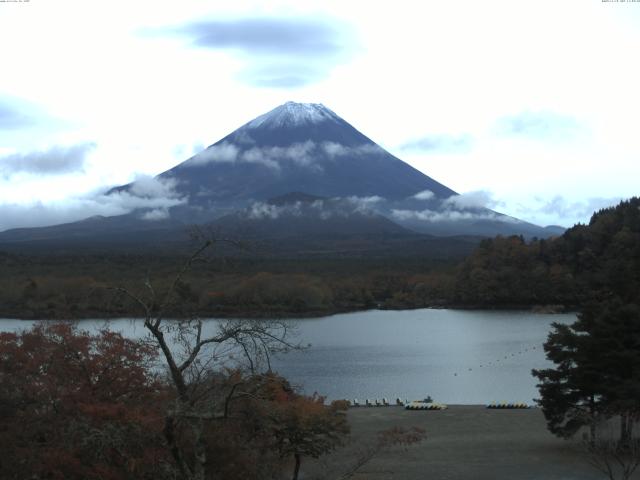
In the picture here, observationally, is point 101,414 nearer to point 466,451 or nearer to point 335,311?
point 466,451

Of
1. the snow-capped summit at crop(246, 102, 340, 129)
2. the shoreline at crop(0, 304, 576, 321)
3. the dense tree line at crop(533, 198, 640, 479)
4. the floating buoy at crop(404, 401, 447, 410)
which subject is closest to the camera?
the dense tree line at crop(533, 198, 640, 479)

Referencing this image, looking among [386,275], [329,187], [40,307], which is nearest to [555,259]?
[386,275]

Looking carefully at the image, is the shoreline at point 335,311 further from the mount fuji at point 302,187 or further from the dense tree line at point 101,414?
the mount fuji at point 302,187

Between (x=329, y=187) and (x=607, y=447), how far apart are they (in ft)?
480

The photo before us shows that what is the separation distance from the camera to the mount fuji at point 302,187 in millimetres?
133875

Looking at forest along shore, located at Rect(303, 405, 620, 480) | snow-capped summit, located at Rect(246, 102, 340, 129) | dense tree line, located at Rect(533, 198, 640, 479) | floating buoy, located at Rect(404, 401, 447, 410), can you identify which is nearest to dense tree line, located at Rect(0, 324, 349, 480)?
forest along shore, located at Rect(303, 405, 620, 480)

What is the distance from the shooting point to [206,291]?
57188 millimetres

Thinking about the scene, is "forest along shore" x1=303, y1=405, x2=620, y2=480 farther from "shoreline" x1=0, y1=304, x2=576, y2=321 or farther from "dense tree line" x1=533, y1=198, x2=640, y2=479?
"shoreline" x1=0, y1=304, x2=576, y2=321

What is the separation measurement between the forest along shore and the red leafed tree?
14.2 feet

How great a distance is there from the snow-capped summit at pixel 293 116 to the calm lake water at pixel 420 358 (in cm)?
11515

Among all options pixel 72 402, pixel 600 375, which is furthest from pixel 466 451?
pixel 72 402

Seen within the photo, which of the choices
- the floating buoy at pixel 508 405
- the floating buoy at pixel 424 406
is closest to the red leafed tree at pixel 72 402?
the floating buoy at pixel 424 406

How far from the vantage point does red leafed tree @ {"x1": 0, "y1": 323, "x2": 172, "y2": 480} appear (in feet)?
24.2

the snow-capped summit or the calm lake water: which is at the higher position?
the snow-capped summit
